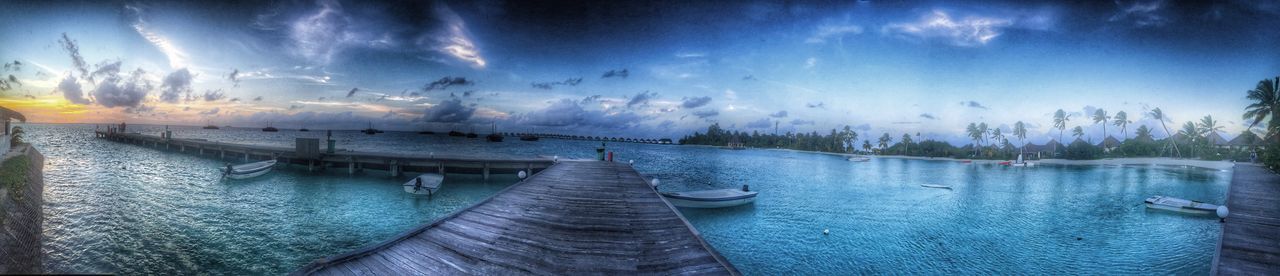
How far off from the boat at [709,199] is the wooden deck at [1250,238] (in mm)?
13394

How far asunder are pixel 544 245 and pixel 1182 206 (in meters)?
32.3

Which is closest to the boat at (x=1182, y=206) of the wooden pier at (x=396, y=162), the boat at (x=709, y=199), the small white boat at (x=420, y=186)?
the boat at (x=709, y=199)

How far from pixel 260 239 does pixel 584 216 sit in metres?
10.8

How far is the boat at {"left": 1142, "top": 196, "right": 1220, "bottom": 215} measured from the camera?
64.5 feet

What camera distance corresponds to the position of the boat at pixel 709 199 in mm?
17922

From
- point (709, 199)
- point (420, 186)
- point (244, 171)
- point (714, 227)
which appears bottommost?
point (714, 227)

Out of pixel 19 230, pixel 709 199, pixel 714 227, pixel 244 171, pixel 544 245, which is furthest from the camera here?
pixel 244 171

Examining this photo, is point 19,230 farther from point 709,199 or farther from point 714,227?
point 709,199

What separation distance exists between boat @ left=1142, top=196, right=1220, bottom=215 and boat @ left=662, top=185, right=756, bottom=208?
2170cm

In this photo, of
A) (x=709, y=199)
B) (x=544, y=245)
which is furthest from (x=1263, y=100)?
(x=544, y=245)

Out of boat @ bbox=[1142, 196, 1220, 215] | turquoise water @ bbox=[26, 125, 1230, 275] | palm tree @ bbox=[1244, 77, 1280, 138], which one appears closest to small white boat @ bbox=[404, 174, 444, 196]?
turquoise water @ bbox=[26, 125, 1230, 275]

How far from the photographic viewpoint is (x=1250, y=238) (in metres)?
9.80

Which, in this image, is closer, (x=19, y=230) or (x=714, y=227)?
(x=19, y=230)

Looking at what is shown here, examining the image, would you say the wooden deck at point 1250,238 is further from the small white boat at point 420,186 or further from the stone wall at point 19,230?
the small white boat at point 420,186
